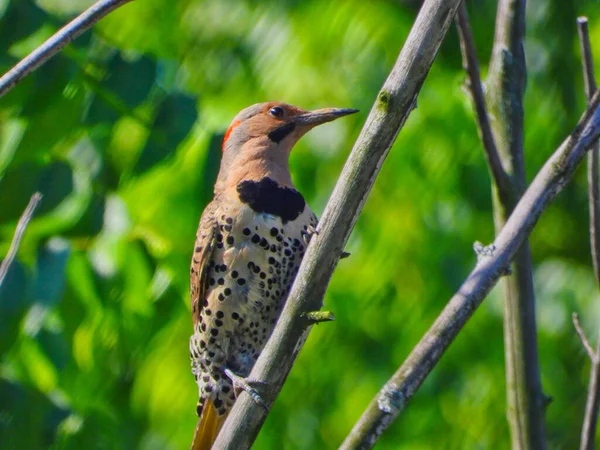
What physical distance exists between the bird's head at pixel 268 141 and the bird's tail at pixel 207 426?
0.79m

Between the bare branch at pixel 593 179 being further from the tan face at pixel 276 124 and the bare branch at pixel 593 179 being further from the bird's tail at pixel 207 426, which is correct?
the bird's tail at pixel 207 426

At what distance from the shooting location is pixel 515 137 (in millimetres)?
2945

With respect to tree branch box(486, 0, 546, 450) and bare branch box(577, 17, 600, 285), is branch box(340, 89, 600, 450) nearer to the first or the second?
bare branch box(577, 17, 600, 285)

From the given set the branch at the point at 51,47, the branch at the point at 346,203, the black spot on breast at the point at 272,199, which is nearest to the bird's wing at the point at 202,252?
the black spot on breast at the point at 272,199

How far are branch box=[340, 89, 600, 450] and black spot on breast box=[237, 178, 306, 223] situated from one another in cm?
97

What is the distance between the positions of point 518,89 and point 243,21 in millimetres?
2570

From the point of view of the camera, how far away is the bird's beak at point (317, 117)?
10.6 feet

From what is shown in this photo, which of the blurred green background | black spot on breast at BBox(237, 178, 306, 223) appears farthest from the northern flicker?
the blurred green background

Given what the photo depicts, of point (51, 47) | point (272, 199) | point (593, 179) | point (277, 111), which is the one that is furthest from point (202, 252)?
point (51, 47)

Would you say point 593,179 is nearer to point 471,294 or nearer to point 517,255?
point 517,255

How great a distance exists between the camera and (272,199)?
328 cm

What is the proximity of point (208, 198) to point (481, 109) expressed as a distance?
1006 millimetres

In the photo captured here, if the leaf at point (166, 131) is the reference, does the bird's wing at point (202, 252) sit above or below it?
below

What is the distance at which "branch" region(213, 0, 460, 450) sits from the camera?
2074 mm
